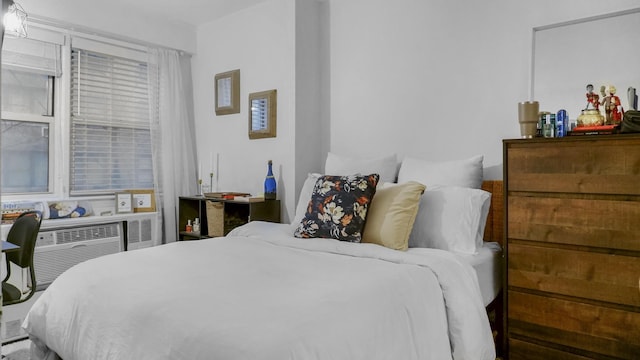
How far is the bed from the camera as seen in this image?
137cm

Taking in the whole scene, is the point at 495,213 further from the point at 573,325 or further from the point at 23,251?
the point at 23,251

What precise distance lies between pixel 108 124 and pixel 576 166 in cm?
372

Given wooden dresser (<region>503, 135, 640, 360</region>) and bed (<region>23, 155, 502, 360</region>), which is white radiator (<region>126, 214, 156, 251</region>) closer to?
bed (<region>23, 155, 502, 360</region>)

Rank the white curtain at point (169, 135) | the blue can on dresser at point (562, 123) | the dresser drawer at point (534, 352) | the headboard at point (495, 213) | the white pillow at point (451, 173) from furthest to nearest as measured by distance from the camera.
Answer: the white curtain at point (169, 135)
the headboard at point (495, 213)
the white pillow at point (451, 173)
the blue can on dresser at point (562, 123)
the dresser drawer at point (534, 352)

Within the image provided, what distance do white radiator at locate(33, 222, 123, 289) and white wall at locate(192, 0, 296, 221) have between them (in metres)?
1.04

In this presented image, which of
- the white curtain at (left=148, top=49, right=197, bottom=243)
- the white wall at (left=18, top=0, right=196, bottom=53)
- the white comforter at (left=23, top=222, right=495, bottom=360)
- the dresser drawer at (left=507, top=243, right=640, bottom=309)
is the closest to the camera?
the white comforter at (left=23, top=222, right=495, bottom=360)

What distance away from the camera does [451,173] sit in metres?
2.67

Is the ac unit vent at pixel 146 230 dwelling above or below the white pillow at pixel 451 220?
below

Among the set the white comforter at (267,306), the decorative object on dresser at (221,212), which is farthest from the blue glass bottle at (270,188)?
the white comforter at (267,306)

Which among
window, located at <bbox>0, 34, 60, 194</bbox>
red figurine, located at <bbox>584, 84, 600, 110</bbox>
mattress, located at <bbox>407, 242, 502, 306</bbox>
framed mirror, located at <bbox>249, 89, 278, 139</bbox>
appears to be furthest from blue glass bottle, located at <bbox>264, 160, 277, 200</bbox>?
red figurine, located at <bbox>584, 84, 600, 110</bbox>

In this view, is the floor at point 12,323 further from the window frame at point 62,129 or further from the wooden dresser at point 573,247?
the wooden dresser at point 573,247

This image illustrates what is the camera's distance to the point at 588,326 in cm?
209

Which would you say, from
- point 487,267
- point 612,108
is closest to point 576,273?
point 487,267

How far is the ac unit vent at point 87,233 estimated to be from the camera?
3.46m
